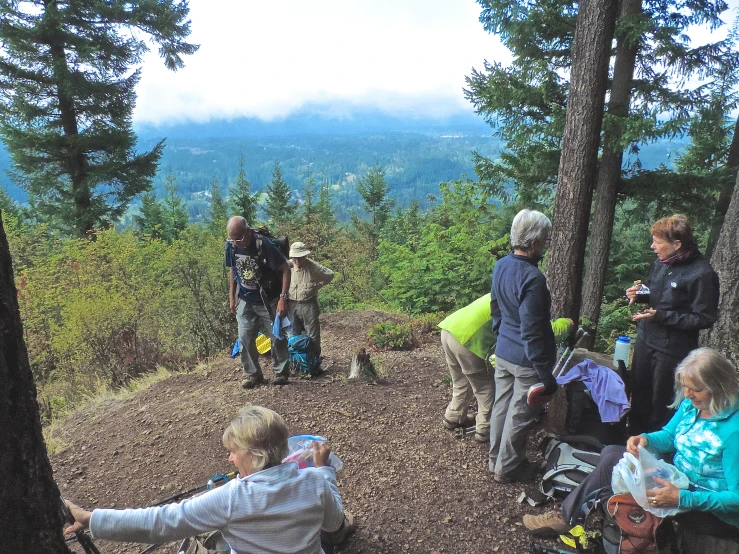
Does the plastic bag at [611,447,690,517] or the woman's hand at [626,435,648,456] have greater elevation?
the woman's hand at [626,435,648,456]

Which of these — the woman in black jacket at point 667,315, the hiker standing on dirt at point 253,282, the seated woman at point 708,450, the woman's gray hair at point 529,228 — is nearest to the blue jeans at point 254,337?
the hiker standing on dirt at point 253,282

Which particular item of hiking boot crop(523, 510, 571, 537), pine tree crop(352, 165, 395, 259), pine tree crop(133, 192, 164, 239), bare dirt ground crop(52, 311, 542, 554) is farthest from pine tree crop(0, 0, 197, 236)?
pine tree crop(352, 165, 395, 259)

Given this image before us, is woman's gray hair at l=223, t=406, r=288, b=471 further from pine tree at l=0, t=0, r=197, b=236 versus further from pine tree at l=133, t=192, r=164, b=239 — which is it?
pine tree at l=133, t=192, r=164, b=239

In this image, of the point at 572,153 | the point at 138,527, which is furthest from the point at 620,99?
the point at 138,527

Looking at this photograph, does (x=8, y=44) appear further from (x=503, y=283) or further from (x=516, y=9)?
(x=503, y=283)

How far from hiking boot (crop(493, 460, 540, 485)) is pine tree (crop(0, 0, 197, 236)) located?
14.8m

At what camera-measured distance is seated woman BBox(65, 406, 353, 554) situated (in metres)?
1.72

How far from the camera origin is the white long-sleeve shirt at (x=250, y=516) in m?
1.71

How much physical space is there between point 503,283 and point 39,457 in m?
2.66

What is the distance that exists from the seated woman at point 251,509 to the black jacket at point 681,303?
2.85 metres

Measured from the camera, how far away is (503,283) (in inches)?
125

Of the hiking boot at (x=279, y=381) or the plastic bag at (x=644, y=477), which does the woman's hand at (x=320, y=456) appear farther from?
the hiking boot at (x=279, y=381)

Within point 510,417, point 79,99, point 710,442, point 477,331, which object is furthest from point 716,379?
point 79,99

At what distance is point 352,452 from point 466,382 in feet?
3.89
